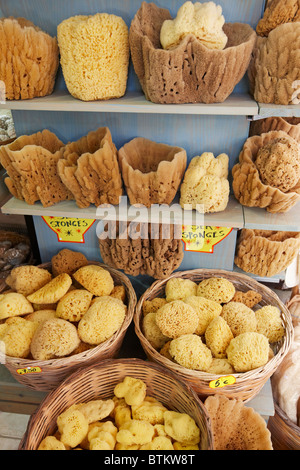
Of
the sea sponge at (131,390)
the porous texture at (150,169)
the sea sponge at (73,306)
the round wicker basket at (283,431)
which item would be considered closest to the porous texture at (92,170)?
the porous texture at (150,169)

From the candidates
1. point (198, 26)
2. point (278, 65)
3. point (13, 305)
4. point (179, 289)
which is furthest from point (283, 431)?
point (198, 26)

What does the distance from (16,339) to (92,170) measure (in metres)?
0.75

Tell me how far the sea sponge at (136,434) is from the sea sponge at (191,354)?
0.86 ft

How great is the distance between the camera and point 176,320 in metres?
1.48

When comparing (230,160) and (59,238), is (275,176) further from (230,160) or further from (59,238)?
(59,238)

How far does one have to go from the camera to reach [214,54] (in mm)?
1132

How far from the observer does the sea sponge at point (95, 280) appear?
1679mm

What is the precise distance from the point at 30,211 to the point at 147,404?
917mm

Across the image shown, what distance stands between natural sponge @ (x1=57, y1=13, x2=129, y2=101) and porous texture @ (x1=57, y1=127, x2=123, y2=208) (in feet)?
0.62

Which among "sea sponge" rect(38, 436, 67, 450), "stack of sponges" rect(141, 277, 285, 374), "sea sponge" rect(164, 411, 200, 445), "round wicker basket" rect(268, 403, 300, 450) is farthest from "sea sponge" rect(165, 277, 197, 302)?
"sea sponge" rect(38, 436, 67, 450)

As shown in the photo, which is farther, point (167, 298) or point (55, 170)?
point (167, 298)

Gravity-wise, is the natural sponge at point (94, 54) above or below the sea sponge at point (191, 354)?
above

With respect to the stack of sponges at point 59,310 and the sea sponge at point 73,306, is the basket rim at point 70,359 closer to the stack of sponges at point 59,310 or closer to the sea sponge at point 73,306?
the stack of sponges at point 59,310
